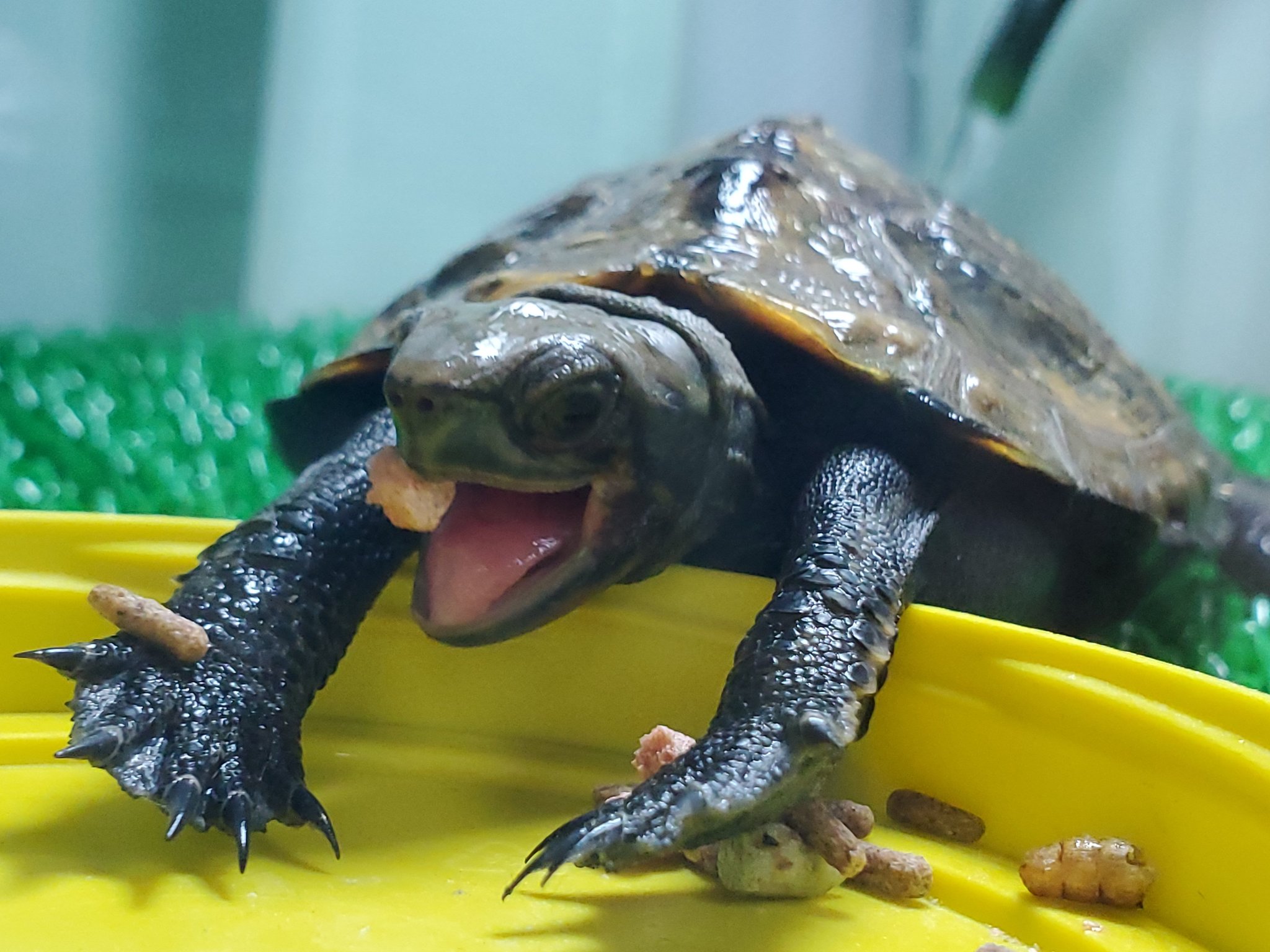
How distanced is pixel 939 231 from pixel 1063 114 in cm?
214

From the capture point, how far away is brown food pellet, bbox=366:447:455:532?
0.97 m

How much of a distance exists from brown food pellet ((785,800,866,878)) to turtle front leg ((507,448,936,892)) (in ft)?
0.06

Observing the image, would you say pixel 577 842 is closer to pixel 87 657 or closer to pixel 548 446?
pixel 548 446

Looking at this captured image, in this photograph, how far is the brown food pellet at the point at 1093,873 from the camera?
0.78m

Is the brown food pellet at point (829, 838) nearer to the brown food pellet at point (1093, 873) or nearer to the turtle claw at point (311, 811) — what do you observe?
the brown food pellet at point (1093, 873)

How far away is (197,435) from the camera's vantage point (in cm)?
203

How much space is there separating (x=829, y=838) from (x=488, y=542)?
1.26ft

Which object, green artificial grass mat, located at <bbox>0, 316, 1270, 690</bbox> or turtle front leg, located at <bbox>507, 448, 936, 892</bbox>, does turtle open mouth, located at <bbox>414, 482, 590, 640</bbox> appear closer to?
turtle front leg, located at <bbox>507, 448, 936, 892</bbox>

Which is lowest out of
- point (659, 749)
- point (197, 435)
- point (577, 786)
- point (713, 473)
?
point (197, 435)

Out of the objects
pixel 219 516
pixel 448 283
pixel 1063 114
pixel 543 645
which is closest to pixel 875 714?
pixel 543 645

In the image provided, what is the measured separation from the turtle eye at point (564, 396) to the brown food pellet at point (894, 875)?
1.31ft

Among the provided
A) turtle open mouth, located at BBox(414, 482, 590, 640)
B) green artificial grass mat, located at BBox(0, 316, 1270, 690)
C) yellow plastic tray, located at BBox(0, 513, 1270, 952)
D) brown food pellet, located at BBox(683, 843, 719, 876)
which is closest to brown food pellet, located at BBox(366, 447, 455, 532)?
turtle open mouth, located at BBox(414, 482, 590, 640)

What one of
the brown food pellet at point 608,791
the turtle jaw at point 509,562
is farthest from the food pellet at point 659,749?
the turtle jaw at point 509,562

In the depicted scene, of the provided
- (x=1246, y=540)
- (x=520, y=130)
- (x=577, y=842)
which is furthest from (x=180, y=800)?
(x=520, y=130)
